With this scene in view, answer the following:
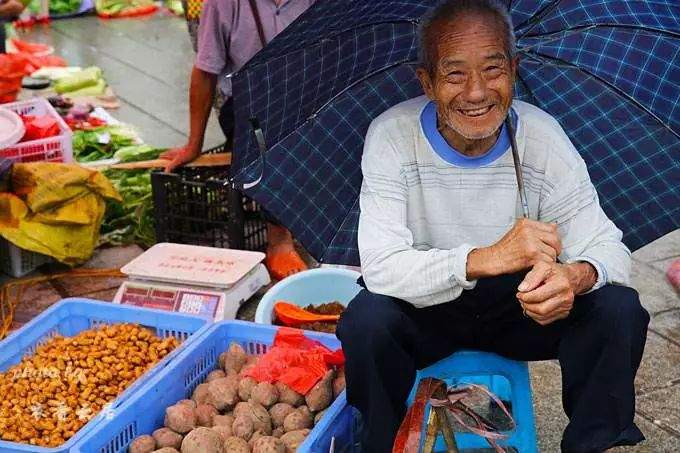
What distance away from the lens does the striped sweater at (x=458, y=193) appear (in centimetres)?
241

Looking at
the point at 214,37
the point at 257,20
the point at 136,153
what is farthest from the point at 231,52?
the point at 136,153

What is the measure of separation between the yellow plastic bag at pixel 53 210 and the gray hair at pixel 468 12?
231 cm

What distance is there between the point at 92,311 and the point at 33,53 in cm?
561

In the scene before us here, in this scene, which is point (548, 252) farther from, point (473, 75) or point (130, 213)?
point (130, 213)

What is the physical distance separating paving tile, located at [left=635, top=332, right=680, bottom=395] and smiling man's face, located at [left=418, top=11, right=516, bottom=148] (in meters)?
1.46

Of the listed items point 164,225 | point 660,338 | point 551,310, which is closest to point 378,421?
point 551,310

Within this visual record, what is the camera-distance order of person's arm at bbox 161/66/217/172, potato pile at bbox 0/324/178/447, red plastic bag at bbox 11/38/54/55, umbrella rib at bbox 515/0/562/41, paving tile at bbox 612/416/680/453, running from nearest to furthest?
umbrella rib at bbox 515/0/562/41 < potato pile at bbox 0/324/178/447 < paving tile at bbox 612/416/680/453 < person's arm at bbox 161/66/217/172 < red plastic bag at bbox 11/38/54/55

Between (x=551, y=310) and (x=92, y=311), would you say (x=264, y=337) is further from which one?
(x=551, y=310)

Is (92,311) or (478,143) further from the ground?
(478,143)

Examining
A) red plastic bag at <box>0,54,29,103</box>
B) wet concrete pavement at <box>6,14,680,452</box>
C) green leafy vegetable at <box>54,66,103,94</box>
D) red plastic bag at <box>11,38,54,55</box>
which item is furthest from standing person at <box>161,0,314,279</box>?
red plastic bag at <box>11,38,54,55</box>

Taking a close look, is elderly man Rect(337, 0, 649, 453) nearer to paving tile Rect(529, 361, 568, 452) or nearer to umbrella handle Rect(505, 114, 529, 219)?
umbrella handle Rect(505, 114, 529, 219)

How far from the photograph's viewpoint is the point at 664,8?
7.79ft

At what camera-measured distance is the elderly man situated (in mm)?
2244

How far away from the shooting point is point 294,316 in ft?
11.2
